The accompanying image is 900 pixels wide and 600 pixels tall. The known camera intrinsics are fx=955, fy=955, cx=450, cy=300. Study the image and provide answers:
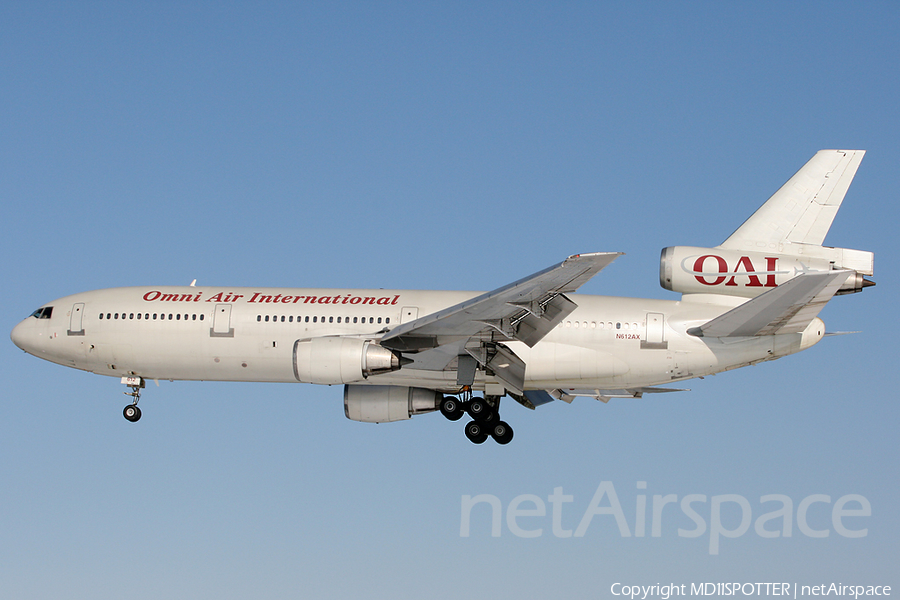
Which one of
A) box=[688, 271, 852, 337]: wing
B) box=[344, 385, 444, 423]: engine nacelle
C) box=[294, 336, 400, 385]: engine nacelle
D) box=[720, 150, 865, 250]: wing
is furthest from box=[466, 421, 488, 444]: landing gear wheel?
box=[720, 150, 865, 250]: wing

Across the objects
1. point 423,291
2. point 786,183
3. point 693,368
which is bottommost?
point 693,368

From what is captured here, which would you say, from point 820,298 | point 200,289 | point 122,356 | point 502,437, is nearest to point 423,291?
point 502,437

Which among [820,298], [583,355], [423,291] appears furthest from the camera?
[423,291]

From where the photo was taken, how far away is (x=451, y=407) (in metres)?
30.3

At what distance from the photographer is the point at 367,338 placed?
1087 inches

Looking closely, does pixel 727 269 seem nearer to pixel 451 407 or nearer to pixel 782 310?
pixel 782 310

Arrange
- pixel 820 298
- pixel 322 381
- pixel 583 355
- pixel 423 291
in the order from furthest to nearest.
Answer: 1. pixel 423 291
2. pixel 583 355
3. pixel 322 381
4. pixel 820 298

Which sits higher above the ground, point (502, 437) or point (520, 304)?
point (520, 304)

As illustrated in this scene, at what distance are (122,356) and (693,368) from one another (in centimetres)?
1763

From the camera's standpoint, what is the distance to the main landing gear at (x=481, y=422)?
99.3ft

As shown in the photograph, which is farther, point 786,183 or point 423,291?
point 423,291

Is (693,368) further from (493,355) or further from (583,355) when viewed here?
(493,355)

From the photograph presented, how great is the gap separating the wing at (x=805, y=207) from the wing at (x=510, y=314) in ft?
20.8

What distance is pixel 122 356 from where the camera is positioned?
30.3m
